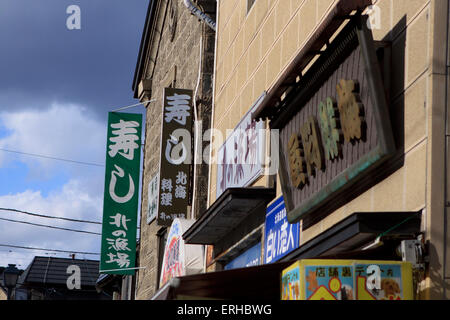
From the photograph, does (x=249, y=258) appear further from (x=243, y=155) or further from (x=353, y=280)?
(x=353, y=280)

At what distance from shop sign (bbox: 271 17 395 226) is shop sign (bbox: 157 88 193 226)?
8.95 metres

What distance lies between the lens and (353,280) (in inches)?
261

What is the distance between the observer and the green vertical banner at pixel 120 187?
2212 centimetres

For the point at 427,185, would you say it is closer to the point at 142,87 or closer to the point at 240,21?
the point at 240,21

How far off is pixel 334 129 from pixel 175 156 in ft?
38.3

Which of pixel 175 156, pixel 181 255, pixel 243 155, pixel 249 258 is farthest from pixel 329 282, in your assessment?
pixel 175 156

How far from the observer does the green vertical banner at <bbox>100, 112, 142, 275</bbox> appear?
22.1 m

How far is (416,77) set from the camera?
7234mm

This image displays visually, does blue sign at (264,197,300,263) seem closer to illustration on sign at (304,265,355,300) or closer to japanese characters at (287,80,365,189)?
japanese characters at (287,80,365,189)

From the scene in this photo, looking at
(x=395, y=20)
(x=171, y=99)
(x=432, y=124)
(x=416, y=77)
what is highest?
(x=171, y=99)

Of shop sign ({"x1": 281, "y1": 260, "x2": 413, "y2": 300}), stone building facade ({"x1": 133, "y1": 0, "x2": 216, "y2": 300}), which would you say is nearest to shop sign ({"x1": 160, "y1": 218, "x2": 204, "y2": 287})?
stone building facade ({"x1": 133, "y1": 0, "x2": 216, "y2": 300})

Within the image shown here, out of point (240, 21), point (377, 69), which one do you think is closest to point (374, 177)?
point (377, 69)
